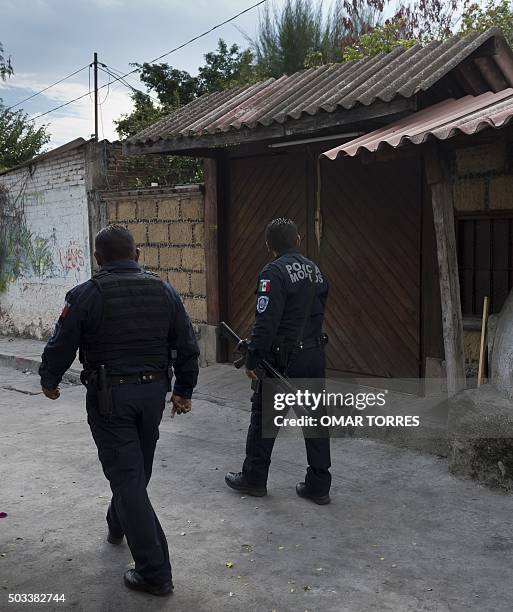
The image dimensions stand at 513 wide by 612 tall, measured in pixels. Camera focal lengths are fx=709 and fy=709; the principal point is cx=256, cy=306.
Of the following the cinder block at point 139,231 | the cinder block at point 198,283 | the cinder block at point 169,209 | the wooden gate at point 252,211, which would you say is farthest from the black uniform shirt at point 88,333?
the cinder block at point 139,231

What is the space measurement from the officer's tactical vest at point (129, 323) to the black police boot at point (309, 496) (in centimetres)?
155

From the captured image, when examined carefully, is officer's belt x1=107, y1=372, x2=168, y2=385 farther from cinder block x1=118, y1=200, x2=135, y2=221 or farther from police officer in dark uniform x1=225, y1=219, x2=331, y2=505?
cinder block x1=118, y1=200, x2=135, y2=221

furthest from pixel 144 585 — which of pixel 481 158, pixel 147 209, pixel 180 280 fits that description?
Answer: pixel 147 209

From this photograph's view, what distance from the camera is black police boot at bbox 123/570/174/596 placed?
3.26m

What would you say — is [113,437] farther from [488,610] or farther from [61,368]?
[488,610]

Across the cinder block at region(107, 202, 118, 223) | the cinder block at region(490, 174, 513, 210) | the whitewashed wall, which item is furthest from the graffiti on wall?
the cinder block at region(490, 174, 513, 210)

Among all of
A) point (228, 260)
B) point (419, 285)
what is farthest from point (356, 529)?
point (228, 260)

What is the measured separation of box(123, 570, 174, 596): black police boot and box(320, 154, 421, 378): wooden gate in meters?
4.05

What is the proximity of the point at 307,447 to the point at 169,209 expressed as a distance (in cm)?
527

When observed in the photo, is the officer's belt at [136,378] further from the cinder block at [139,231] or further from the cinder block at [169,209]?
the cinder block at [139,231]

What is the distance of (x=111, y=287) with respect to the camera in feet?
11.0

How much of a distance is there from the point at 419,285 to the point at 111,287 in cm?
401

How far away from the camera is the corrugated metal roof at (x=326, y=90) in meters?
6.15

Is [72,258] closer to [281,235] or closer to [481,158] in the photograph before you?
[481,158]
